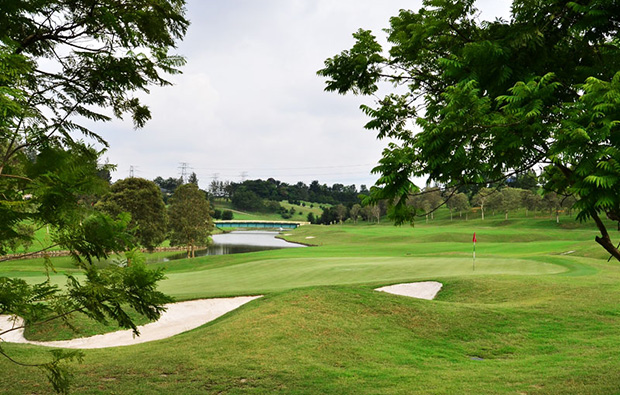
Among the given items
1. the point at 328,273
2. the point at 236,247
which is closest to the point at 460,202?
the point at 236,247

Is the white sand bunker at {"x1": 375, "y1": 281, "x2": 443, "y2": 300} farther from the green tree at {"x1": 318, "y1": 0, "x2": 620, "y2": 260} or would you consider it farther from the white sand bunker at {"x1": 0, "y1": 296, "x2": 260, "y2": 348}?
the green tree at {"x1": 318, "y1": 0, "x2": 620, "y2": 260}

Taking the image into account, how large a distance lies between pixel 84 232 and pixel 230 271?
69.0 ft

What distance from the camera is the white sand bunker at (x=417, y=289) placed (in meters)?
16.6

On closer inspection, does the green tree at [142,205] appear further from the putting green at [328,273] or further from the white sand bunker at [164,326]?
the white sand bunker at [164,326]

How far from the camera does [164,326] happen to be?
14305 mm

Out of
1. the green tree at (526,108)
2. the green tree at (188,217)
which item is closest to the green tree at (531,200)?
the green tree at (188,217)

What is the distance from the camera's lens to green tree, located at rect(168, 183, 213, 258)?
5075cm

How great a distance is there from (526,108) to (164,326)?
13.9 metres

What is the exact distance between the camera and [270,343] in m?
9.49

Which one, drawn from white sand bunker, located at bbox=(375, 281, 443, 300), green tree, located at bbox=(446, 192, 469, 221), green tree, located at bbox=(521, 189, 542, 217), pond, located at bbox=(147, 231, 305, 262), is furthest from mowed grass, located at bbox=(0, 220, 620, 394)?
green tree, located at bbox=(446, 192, 469, 221)

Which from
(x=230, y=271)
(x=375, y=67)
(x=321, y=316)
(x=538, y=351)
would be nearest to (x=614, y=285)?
(x=538, y=351)

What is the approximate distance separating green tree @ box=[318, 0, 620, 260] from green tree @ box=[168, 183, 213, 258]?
47942 mm

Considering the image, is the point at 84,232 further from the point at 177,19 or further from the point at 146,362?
the point at 146,362

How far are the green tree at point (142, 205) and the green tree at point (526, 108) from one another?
41.7 meters
